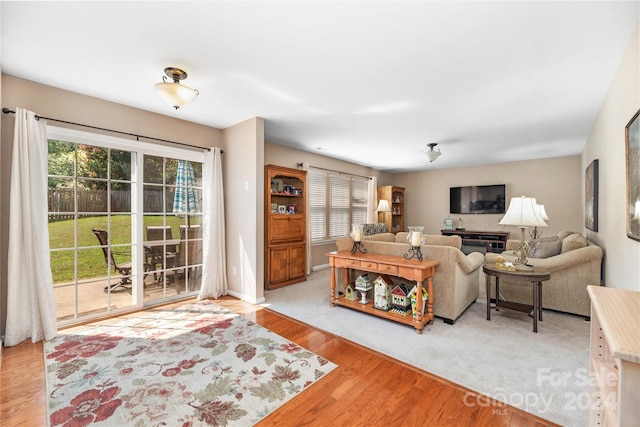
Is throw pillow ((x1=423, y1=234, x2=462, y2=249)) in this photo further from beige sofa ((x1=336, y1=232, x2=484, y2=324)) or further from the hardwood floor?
the hardwood floor

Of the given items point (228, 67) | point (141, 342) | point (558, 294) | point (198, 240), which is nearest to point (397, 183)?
point (558, 294)

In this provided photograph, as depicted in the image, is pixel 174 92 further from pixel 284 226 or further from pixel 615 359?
pixel 615 359

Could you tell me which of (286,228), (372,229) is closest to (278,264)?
(286,228)

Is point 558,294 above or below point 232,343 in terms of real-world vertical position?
above

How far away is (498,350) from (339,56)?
289 cm

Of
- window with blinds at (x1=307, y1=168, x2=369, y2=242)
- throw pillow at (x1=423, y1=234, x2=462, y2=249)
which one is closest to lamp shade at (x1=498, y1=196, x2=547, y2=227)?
throw pillow at (x1=423, y1=234, x2=462, y2=249)

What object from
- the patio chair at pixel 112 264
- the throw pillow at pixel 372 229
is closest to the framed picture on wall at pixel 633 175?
A: the throw pillow at pixel 372 229

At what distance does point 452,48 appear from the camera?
2.11 meters

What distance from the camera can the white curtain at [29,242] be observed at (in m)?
2.51

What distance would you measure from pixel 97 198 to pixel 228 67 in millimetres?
2199

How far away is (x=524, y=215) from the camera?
289 centimetres

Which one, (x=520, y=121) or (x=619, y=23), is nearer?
(x=619, y=23)

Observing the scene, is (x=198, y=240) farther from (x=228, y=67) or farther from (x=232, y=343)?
(x=228, y=67)

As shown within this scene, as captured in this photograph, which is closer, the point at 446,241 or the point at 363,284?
the point at 363,284
